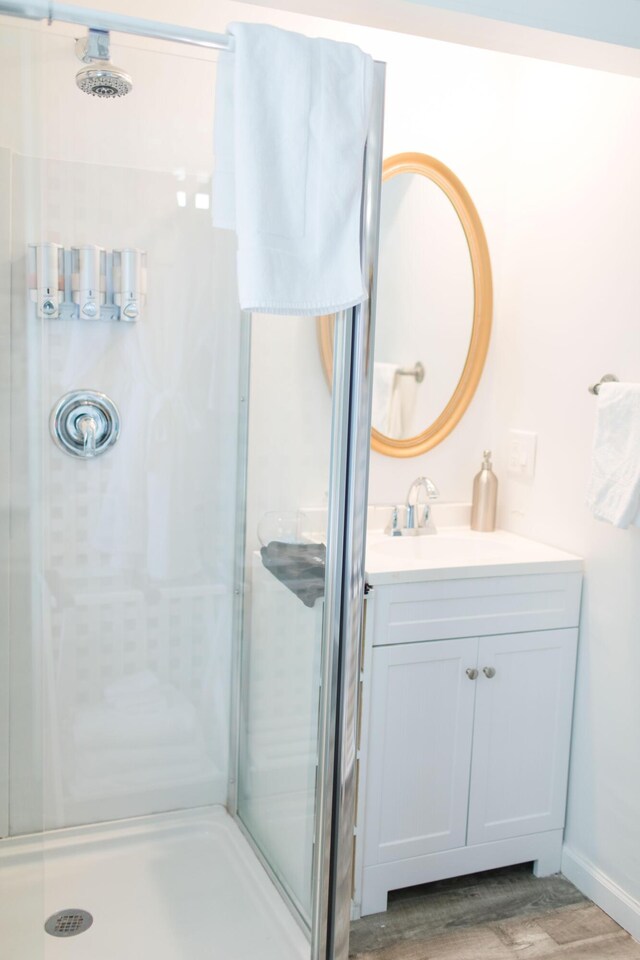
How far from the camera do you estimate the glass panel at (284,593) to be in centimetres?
171

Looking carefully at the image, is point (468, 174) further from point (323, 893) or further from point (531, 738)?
point (323, 893)

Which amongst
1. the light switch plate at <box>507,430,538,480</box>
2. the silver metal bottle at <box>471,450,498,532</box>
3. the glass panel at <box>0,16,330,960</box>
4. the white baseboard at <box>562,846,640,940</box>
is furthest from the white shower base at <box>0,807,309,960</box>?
A: the light switch plate at <box>507,430,538,480</box>

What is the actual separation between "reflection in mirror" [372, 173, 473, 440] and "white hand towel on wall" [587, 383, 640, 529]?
1.89 feet

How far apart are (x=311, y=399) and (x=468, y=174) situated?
1.23m

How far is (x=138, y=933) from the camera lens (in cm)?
174

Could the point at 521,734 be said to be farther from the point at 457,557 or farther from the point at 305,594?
the point at 305,594

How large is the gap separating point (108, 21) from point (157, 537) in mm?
967

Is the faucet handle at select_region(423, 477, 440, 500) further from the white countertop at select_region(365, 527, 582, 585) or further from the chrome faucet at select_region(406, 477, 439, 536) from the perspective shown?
the white countertop at select_region(365, 527, 582, 585)

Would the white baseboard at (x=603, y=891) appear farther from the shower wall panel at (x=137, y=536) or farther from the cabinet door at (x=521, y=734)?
the shower wall panel at (x=137, y=536)

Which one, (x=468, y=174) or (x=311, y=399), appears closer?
(x=311, y=399)

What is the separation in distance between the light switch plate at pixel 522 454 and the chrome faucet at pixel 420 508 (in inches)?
10.6

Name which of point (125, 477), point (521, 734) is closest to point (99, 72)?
point (125, 477)

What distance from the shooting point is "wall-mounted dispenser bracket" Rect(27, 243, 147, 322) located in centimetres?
159

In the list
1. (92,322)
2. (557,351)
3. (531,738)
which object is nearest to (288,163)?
(92,322)
